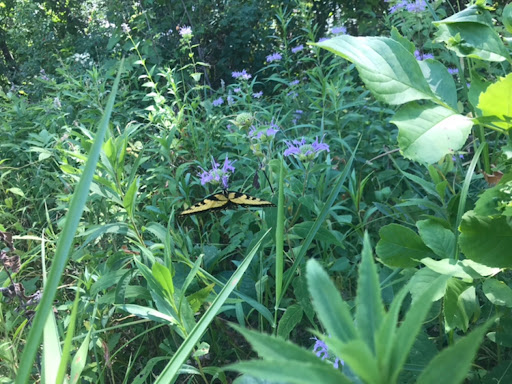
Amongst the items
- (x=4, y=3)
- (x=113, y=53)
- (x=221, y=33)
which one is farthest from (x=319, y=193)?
(x=4, y=3)

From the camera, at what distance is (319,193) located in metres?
1.70

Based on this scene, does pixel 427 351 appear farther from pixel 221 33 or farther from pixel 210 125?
pixel 221 33

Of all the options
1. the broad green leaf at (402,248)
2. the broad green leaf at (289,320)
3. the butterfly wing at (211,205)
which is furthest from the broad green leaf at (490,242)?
the butterfly wing at (211,205)

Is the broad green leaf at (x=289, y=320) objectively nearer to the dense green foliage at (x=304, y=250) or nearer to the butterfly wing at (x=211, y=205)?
the dense green foliage at (x=304, y=250)

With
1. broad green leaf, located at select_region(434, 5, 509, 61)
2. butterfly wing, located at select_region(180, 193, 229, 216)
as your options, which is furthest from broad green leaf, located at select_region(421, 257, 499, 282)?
butterfly wing, located at select_region(180, 193, 229, 216)

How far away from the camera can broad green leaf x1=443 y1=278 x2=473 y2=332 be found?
814mm

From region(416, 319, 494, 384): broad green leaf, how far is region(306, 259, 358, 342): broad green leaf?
0.06m

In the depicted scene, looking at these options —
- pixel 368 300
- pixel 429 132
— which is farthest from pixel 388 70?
pixel 368 300

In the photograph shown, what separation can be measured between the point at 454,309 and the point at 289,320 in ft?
1.37

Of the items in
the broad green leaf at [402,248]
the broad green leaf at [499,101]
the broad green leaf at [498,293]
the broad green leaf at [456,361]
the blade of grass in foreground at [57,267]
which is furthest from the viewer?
the broad green leaf at [402,248]

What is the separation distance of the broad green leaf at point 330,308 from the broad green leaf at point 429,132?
39cm

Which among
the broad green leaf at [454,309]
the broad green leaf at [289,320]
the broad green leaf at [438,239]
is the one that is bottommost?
the broad green leaf at [289,320]

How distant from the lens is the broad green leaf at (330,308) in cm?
38

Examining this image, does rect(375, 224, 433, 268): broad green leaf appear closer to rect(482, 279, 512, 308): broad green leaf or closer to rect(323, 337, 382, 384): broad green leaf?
rect(482, 279, 512, 308): broad green leaf
